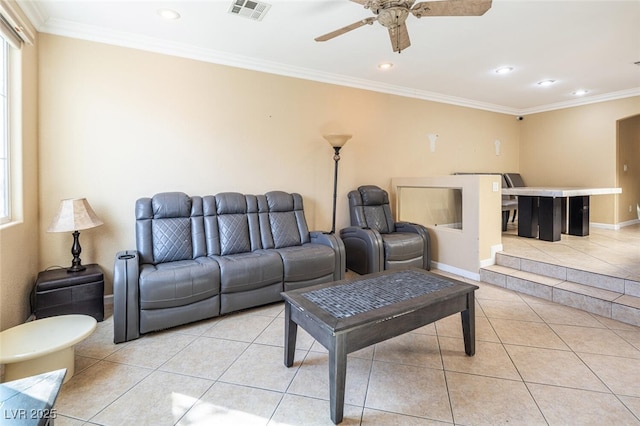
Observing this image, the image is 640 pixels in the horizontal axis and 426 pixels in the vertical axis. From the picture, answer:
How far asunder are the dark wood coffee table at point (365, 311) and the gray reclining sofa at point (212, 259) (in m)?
0.96

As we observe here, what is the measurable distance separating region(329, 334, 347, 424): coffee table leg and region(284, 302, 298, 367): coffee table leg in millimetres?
512

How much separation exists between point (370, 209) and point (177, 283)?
2.73m

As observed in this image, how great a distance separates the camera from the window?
7.89 ft

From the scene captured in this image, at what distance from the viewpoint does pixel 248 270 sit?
2.92 metres

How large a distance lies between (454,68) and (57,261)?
4.93m

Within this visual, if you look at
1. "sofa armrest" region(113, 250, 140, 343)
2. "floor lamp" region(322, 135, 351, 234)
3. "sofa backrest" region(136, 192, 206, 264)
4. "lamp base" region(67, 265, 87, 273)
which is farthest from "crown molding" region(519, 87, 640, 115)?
"lamp base" region(67, 265, 87, 273)

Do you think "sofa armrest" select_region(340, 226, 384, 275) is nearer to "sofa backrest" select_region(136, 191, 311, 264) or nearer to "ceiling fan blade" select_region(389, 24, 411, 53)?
"sofa backrest" select_region(136, 191, 311, 264)

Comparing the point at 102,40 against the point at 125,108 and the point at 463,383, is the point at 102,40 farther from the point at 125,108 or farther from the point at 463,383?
the point at 463,383

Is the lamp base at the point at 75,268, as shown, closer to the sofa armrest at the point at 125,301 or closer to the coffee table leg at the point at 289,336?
the sofa armrest at the point at 125,301

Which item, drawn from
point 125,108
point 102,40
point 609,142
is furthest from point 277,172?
point 609,142

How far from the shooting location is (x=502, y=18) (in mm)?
2826

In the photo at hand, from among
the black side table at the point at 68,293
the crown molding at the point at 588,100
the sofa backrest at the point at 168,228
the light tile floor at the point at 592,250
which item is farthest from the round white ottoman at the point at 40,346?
the crown molding at the point at 588,100

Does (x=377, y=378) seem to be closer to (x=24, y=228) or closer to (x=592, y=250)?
(x=24, y=228)

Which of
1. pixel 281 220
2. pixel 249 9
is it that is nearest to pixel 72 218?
pixel 281 220
